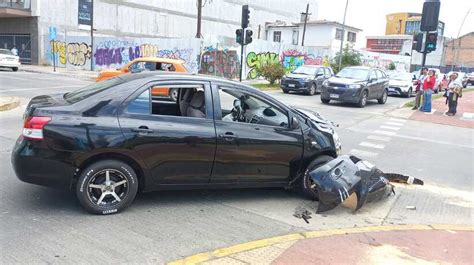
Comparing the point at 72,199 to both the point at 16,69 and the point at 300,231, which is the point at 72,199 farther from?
the point at 16,69

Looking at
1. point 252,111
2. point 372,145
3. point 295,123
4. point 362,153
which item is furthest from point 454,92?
point 252,111

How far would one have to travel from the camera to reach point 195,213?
4926mm

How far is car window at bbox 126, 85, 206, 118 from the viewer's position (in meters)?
4.83

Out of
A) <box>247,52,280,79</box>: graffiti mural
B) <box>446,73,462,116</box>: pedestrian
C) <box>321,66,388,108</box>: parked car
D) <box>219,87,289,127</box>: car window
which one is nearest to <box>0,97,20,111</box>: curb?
<box>219,87,289,127</box>: car window

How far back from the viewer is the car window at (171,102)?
15.9 feet

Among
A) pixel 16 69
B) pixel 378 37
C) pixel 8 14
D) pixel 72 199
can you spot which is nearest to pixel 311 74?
pixel 16 69

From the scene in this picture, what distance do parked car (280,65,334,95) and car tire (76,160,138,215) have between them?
18480 millimetres

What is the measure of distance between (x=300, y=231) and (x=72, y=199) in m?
2.58

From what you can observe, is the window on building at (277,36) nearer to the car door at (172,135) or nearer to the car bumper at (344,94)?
the car bumper at (344,94)

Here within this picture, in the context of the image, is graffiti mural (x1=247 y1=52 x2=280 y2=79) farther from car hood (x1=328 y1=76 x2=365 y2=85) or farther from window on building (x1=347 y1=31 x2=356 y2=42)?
window on building (x1=347 y1=31 x2=356 y2=42)

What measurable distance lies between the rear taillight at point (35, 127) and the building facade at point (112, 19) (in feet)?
91.8

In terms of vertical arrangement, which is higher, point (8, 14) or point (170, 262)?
point (8, 14)

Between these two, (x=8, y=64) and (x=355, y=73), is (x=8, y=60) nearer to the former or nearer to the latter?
(x=8, y=64)

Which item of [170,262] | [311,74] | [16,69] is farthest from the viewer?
[16,69]
